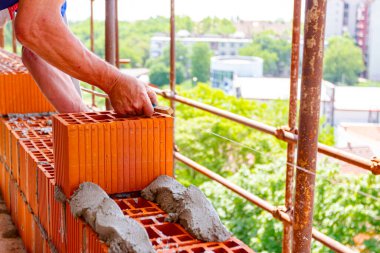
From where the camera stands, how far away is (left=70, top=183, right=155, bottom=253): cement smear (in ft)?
6.49

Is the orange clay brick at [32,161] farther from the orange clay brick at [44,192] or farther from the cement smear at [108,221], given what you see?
the cement smear at [108,221]

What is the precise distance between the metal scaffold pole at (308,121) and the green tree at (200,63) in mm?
57334

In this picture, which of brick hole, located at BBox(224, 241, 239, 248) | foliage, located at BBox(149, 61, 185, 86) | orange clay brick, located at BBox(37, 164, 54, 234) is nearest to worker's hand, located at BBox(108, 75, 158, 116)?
orange clay brick, located at BBox(37, 164, 54, 234)

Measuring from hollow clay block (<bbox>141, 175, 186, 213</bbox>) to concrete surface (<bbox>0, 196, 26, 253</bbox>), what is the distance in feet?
4.58

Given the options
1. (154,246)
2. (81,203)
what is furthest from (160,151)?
(154,246)

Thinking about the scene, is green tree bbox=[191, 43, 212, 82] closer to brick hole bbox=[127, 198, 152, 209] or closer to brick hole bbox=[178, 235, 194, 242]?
brick hole bbox=[127, 198, 152, 209]

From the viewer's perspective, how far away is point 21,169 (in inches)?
141

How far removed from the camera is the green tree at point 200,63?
59844 mm

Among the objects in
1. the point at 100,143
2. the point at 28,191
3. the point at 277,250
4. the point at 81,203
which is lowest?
the point at 277,250

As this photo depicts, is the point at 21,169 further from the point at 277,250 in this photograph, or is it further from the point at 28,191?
the point at 277,250

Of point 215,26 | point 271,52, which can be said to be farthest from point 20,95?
point 215,26

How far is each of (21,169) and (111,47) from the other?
9.09 feet

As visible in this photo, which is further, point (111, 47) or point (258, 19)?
point (258, 19)

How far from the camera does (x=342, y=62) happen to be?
2207 inches
